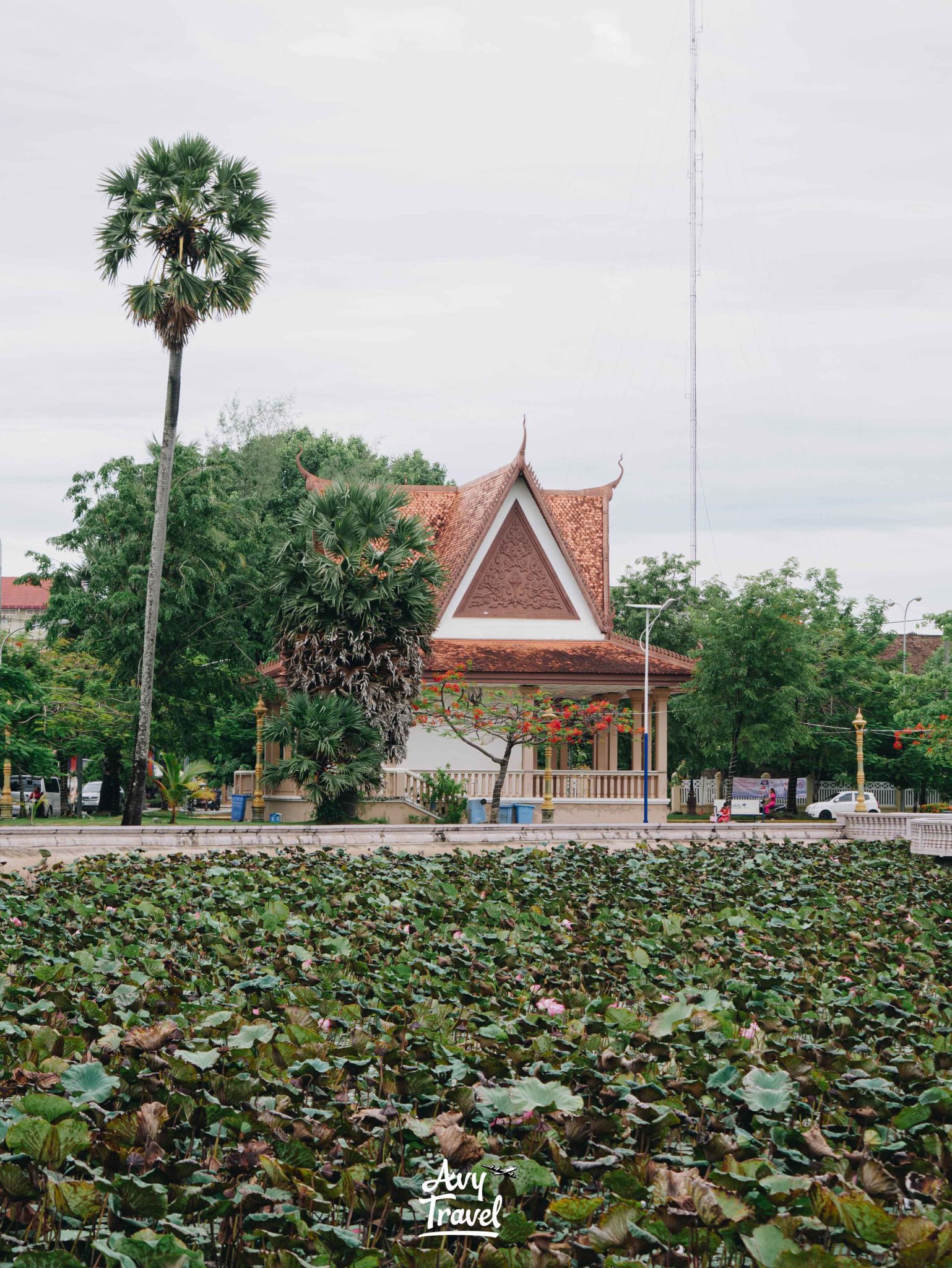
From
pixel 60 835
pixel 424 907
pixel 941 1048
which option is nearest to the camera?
pixel 941 1048

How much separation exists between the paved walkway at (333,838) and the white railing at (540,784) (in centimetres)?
785

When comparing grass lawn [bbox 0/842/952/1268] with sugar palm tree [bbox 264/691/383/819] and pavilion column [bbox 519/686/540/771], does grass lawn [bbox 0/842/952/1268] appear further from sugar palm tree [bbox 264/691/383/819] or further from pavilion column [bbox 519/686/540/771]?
pavilion column [bbox 519/686/540/771]

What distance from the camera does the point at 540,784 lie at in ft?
109

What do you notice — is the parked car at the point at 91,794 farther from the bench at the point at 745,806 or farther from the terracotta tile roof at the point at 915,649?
the terracotta tile roof at the point at 915,649

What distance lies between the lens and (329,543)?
27266 mm

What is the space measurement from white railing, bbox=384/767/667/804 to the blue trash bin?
0.65 meters

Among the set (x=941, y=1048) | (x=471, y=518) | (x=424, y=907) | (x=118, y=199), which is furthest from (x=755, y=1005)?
(x=471, y=518)

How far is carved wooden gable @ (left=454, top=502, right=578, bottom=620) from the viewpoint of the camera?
116 feet

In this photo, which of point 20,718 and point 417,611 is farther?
point 20,718

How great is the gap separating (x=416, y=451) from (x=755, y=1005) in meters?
53.0

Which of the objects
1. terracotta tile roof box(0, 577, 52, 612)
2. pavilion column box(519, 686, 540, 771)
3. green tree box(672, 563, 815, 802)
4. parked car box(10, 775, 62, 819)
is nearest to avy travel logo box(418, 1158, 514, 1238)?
pavilion column box(519, 686, 540, 771)

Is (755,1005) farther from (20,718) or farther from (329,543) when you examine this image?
(20,718)

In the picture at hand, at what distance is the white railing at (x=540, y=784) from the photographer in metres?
30.9

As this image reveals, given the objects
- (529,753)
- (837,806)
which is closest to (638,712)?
(529,753)
